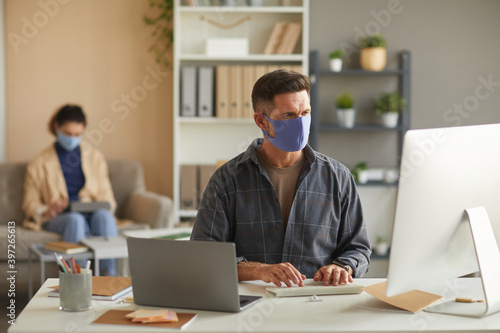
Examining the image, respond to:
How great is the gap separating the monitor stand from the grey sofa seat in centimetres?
287

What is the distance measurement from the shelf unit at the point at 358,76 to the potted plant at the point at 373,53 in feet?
0.16

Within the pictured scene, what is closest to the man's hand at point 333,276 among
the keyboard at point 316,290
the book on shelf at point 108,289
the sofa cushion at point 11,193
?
the keyboard at point 316,290

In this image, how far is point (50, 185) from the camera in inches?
166

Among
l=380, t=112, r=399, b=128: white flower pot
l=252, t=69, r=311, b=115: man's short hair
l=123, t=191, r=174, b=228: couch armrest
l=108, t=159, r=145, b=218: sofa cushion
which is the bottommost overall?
l=123, t=191, r=174, b=228: couch armrest

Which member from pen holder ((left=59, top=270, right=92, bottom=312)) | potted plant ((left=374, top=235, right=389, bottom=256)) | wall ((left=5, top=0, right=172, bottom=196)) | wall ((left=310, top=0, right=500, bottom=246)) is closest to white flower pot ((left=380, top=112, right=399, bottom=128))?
wall ((left=310, top=0, right=500, bottom=246))

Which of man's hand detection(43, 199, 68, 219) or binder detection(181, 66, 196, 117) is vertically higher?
binder detection(181, 66, 196, 117)

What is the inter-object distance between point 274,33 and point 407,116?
1.11 m

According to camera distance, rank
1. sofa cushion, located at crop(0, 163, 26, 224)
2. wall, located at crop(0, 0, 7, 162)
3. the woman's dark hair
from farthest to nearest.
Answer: wall, located at crop(0, 0, 7, 162), sofa cushion, located at crop(0, 163, 26, 224), the woman's dark hair

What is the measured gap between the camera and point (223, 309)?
4.77ft

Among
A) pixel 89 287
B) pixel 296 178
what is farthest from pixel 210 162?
pixel 89 287

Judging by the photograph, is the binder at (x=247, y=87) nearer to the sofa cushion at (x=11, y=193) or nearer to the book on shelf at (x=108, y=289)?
the sofa cushion at (x=11, y=193)

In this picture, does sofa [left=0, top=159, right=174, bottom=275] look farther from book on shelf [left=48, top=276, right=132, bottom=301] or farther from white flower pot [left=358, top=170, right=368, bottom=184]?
book on shelf [left=48, top=276, right=132, bottom=301]

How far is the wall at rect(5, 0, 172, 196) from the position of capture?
15.6 feet

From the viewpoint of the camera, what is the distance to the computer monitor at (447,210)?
137cm
